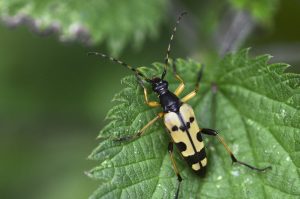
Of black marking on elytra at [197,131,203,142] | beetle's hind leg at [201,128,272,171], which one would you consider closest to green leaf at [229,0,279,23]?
beetle's hind leg at [201,128,272,171]

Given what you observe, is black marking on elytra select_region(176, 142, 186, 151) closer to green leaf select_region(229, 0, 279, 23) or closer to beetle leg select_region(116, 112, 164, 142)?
beetle leg select_region(116, 112, 164, 142)

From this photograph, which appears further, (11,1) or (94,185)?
(94,185)

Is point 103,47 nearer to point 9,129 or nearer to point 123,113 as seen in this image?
point 9,129

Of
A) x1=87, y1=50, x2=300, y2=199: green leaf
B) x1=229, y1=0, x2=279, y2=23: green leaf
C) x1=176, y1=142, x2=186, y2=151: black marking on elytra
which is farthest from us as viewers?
x1=229, y1=0, x2=279, y2=23: green leaf

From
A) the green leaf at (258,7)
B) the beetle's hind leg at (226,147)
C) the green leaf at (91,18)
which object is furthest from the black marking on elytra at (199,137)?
the green leaf at (91,18)

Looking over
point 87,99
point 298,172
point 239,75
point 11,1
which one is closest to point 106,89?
point 87,99

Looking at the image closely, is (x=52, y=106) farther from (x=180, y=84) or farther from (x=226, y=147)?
(x=226, y=147)
